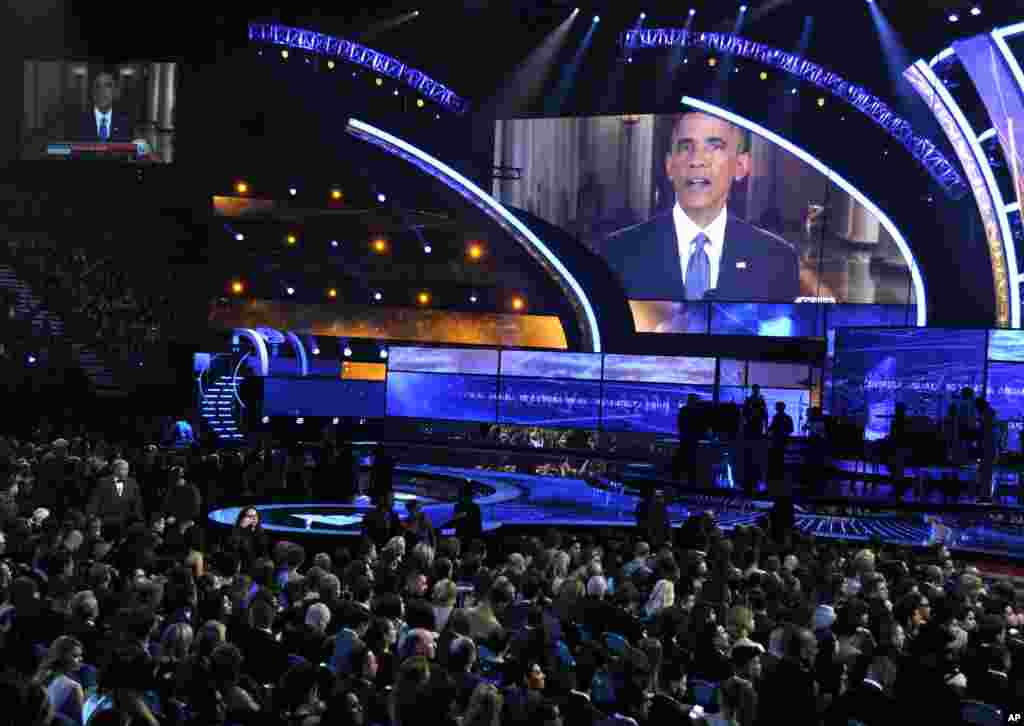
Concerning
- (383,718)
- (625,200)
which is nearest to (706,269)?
(625,200)

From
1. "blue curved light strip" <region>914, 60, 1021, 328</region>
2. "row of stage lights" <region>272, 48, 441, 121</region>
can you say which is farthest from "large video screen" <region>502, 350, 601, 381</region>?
"row of stage lights" <region>272, 48, 441, 121</region>

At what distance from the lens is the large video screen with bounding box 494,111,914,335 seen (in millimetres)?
35312

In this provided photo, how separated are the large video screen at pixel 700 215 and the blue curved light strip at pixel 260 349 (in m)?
9.86

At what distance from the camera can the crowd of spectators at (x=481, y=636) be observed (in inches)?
324

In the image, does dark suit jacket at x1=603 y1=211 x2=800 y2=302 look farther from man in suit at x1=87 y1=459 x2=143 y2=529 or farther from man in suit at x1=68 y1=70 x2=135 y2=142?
man in suit at x1=87 y1=459 x2=143 y2=529

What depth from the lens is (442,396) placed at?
32.9m

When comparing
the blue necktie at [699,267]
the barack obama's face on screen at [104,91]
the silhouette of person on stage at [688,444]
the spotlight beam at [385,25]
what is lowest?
the silhouette of person on stage at [688,444]

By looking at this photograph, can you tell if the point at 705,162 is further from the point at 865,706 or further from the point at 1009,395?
the point at 865,706

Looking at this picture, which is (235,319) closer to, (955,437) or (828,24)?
(828,24)

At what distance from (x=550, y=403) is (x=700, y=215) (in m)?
7.57

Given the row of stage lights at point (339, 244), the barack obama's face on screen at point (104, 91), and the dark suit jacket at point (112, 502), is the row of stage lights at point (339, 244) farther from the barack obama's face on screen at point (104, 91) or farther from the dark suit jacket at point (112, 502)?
the dark suit jacket at point (112, 502)

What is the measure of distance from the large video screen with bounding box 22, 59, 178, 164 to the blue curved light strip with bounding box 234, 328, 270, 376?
952 cm

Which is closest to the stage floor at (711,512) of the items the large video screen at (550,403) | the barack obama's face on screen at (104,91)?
the large video screen at (550,403)

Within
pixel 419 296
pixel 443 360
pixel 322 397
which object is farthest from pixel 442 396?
pixel 419 296
